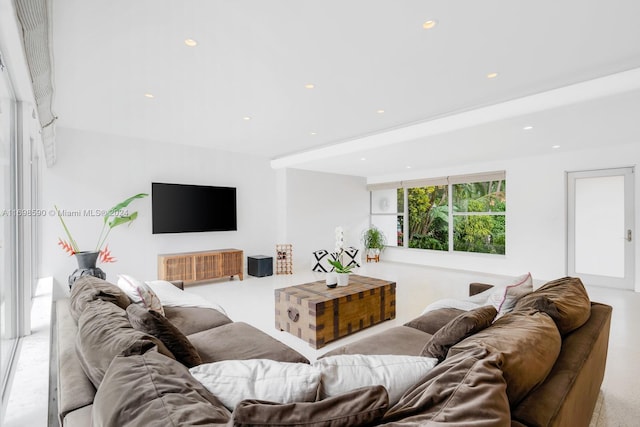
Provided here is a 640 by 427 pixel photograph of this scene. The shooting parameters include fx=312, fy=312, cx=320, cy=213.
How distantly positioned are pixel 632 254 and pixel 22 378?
23.8ft

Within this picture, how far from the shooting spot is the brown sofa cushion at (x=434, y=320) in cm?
224

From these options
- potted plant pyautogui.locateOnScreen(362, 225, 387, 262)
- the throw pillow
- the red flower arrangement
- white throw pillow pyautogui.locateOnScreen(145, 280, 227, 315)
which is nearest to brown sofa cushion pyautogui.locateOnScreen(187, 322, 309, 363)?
white throw pillow pyautogui.locateOnScreen(145, 280, 227, 315)

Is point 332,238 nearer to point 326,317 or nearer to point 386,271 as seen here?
point 386,271

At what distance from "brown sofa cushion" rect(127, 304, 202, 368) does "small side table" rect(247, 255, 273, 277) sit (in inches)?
180

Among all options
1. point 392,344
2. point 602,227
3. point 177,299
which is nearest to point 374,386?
point 392,344

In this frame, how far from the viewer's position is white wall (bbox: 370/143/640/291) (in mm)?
5211

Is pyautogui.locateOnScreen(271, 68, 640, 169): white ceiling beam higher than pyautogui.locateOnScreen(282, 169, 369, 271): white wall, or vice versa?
pyautogui.locateOnScreen(271, 68, 640, 169): white ceiling beam

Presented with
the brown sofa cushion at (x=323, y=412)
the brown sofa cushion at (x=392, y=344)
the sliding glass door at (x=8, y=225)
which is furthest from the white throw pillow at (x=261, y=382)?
the sliding glass door at (x=8, y=225)

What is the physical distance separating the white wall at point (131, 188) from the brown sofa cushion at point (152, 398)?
Answer: 4.58 metres

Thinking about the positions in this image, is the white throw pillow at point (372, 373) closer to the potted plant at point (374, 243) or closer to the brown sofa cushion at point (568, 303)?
the brown sofa cushion at point (568, 303)

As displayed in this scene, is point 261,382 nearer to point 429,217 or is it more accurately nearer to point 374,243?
point 429,217

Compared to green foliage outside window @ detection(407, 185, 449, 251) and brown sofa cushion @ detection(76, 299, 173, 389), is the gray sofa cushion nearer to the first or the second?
brown sofa cushion @ detection(76, 299, 173, 389)

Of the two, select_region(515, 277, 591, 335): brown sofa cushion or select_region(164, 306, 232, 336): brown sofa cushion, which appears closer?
select_region(515, 277, 591, 335): brown sofa cushion

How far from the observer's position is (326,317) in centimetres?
289
